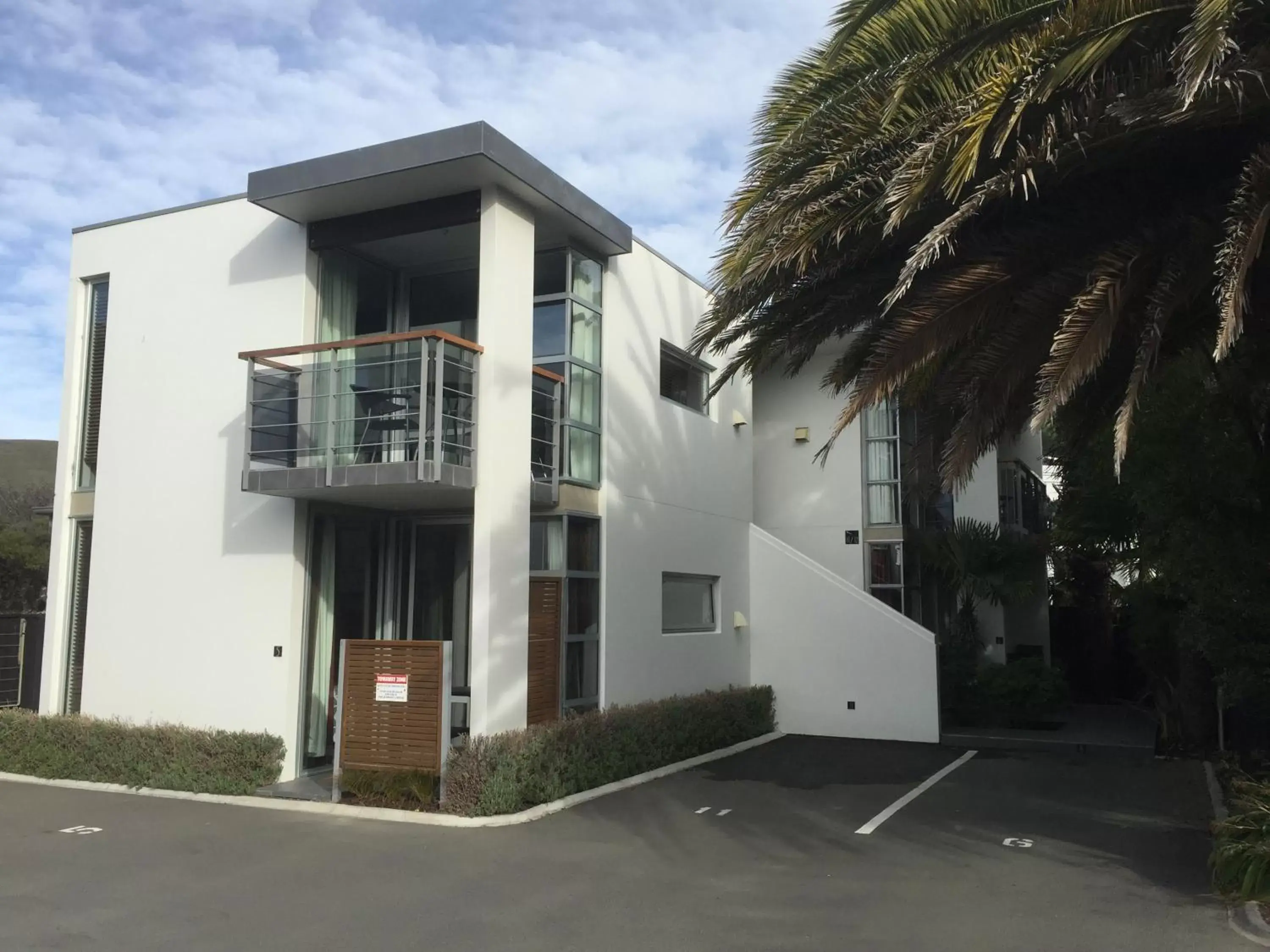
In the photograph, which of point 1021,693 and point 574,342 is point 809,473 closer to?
point 1021,693

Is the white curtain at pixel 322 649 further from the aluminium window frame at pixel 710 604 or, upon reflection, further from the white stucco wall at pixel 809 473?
the white stucco wall at pixel 809 473

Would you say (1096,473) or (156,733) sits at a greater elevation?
(1096,473)

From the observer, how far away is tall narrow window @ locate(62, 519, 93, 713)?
12.9 meters

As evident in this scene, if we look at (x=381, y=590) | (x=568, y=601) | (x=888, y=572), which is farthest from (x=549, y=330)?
(x=888, y=572)

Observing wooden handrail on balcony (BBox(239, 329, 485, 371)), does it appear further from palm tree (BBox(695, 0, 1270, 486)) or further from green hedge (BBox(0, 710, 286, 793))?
green hedge (BBox(0, 710, 286, 793))

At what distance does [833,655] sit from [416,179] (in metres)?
9.54

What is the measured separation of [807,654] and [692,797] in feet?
18.4

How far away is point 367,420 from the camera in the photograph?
10.9 metres

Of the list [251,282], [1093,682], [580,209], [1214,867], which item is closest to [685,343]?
[580,209]

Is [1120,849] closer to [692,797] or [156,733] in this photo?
[692,797]

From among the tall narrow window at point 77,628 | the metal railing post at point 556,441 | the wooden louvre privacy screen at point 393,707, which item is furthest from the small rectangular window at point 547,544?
the tall narrow window at point 77,628

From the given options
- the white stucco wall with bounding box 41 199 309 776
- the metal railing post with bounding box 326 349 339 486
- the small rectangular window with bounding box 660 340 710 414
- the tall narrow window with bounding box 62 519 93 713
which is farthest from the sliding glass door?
the small rectangular window with bounding box 660 340 710 414

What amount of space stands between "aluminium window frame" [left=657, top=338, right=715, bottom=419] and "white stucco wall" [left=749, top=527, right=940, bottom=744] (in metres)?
2.37

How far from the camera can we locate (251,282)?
1236 centimetres
